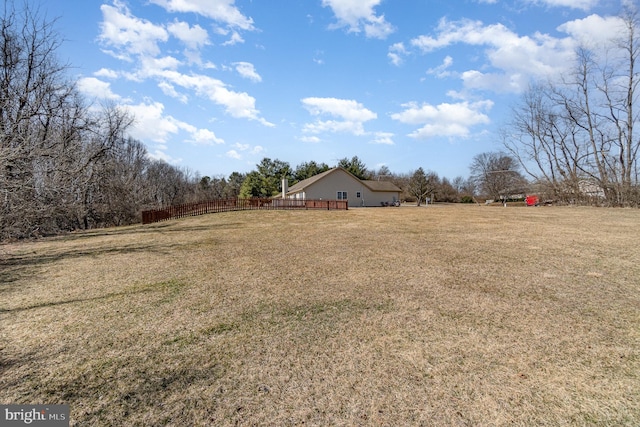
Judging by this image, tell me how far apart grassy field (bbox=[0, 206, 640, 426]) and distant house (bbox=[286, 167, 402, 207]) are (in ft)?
83.6

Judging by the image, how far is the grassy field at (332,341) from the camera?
2484mm

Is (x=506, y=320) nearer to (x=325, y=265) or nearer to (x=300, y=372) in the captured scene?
(x=300, y=372)

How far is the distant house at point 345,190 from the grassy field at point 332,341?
25492 mm

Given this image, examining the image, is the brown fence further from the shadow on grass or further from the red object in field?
the red object in field

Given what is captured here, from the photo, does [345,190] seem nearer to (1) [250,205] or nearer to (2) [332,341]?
(1) [250,205]

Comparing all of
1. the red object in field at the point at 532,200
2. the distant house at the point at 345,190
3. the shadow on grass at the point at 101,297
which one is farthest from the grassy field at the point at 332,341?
the red object in field at the point at 532,200

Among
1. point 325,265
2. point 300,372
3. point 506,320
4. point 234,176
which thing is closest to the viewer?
point 300,372

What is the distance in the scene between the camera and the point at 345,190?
34469mm

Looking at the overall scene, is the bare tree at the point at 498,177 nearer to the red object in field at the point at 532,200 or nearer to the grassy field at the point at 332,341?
the red object in field at the point at 532,200

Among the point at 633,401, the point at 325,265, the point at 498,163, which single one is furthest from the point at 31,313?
the point at 498,163

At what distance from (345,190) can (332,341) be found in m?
31.3

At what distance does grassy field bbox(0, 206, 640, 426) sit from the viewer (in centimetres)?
248

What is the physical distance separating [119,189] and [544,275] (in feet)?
86.5

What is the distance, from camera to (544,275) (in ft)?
19.7
